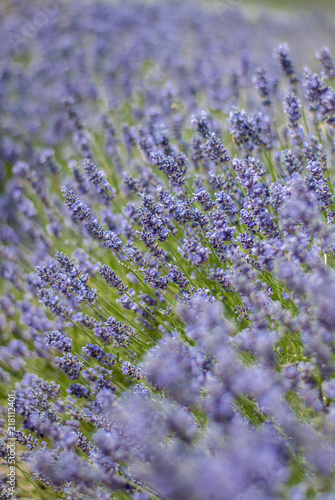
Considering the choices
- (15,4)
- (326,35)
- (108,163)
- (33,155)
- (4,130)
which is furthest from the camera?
→ (15,4)

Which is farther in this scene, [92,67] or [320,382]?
[92,67]

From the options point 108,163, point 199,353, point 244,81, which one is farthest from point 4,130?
point 199,353

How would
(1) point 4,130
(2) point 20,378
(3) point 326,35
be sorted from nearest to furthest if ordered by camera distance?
(2) point 20,378 → (1) point 4,130 → (3) point 326,35

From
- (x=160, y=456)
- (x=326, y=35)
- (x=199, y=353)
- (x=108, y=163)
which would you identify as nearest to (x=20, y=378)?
(x=199, y=353)

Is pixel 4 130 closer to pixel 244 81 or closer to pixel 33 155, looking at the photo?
pixel 33 155

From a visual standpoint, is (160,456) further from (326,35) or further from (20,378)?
(326,35)

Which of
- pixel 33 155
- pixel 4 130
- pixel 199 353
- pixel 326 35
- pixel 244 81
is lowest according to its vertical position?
pixel 199 353

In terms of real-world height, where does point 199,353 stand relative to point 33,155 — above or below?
below
